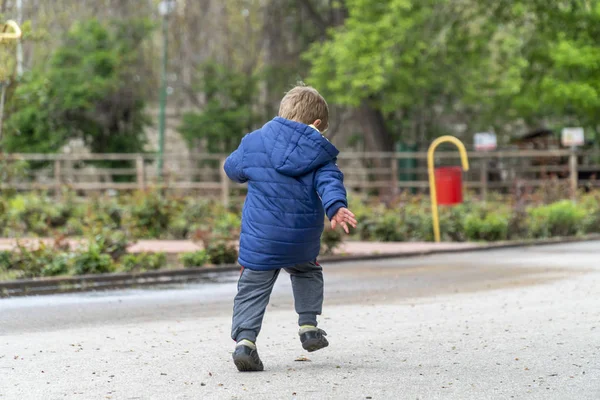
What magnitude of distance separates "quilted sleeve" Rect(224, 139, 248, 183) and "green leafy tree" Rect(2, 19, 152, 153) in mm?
33268

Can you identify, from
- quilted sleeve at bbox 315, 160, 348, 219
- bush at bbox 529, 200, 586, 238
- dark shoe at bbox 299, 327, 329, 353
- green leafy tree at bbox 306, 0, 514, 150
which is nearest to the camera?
quilted sleeve at bbox 315, 160, 348, 219

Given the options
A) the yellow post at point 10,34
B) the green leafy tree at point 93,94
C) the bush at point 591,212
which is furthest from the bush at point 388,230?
the green leafy tree at point 93,94

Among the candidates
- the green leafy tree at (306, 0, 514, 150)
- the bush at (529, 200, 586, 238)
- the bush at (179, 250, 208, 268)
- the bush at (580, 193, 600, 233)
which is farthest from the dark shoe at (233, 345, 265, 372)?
the green leafy tree at (306, 0, 514, 150)

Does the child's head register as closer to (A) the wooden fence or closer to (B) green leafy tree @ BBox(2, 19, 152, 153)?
(A) the wooden fence

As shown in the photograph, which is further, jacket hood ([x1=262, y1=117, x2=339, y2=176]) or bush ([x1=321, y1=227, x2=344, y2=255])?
bush ([x1=321, y1=227, x2=344, y2=255])

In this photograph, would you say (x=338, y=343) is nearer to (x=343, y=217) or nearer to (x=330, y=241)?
(x=343, y=217)

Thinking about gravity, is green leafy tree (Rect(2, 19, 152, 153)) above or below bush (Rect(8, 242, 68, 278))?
above

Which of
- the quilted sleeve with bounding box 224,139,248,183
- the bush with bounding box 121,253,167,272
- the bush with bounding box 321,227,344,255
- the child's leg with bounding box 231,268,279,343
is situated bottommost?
the bush with bounding box 321,227,344,255

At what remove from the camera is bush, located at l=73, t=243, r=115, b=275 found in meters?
14.8

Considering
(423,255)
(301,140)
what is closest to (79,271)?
(423,255)

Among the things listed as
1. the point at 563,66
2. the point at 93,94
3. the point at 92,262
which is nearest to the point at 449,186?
the point at 92,262

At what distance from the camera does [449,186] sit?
21625 mm

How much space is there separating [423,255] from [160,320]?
9418mm

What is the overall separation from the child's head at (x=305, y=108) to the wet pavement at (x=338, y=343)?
156 cm
